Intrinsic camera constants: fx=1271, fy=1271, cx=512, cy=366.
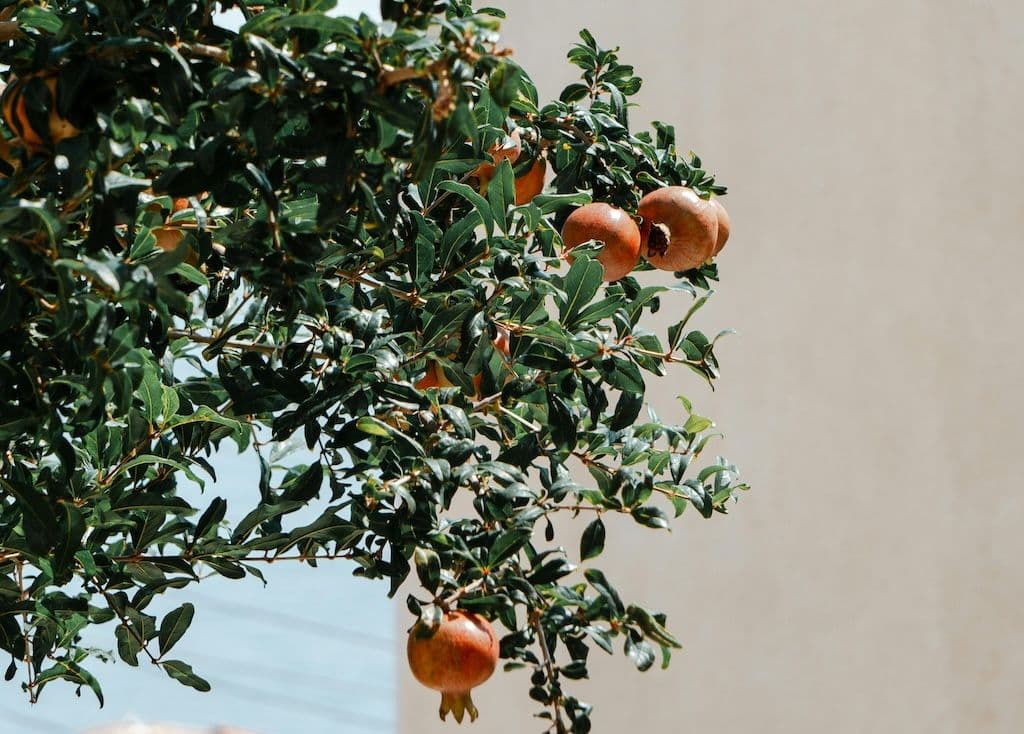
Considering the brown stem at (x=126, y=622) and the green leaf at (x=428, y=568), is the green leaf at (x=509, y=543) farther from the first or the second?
the brown stem at (x=126, y=622)

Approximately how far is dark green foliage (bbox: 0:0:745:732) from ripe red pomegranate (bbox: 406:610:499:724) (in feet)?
0.06

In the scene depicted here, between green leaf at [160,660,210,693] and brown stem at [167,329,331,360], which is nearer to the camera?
brown stem at [167,329,331,360]

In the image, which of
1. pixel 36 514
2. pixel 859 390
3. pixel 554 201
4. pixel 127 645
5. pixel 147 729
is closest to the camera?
pixel 147 729

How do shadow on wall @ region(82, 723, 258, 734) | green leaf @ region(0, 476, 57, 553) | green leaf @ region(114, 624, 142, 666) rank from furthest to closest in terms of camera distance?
green leaf @ region(114, 624, 142, 666) → green leaf @ region(0, 476, 57, 553) → shadow on wall @ region(82, 723, 258, 734)

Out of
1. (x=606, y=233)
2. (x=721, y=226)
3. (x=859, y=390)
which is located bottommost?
(x=606, y=233)

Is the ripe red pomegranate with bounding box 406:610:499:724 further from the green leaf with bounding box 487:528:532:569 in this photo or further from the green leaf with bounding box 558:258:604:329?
the green leaf with bounding box 558:258:604:329

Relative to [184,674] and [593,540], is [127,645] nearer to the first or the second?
[184,674]

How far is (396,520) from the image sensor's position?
1058 millimetres

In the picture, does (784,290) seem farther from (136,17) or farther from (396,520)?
(136,17)

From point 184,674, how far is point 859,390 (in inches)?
104

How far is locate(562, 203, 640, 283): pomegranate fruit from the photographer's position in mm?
1235

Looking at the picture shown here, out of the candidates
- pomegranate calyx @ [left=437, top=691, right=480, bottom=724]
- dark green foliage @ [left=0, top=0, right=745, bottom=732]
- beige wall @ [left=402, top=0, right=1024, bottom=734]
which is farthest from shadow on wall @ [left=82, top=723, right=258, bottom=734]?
beige wall @ [left=402, top=0, right=1024, bottom=734]

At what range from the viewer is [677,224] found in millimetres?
1288

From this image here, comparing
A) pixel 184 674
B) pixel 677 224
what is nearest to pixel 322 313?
pixel 677 224
